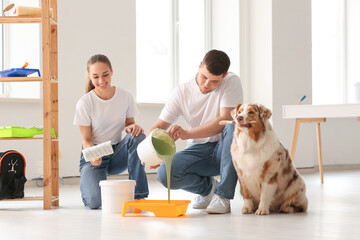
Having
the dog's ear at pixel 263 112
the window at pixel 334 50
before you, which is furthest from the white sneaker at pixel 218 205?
the window at pixel 334 50

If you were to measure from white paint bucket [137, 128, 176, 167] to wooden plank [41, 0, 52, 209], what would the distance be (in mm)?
662

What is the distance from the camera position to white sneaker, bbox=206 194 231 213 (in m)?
2.94

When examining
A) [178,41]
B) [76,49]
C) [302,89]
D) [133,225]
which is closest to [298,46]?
[302,89]

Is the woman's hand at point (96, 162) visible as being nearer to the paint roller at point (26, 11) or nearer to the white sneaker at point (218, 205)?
the white sneaker at point (218, 205)

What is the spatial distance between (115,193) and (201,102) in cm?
70

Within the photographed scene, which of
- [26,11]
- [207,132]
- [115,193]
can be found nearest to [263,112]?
[207,132]

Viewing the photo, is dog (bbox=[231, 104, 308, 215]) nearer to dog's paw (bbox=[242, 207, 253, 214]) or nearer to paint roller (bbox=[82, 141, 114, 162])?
dog's paw (bbox=[242, 207, 253, 214])

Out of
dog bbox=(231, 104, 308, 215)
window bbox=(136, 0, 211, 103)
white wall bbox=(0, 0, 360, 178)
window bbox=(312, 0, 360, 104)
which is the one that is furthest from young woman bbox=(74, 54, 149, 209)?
window bbox=(312, 0, 360, 104)

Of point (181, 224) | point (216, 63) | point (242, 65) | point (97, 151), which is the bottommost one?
point (181, 224)

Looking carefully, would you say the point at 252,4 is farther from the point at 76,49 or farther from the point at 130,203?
the point at 130,203

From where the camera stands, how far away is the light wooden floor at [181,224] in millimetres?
2320

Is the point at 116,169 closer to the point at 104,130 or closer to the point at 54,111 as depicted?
the point at 104,130

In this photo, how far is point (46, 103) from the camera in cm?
321

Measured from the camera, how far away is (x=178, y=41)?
6.38 m
